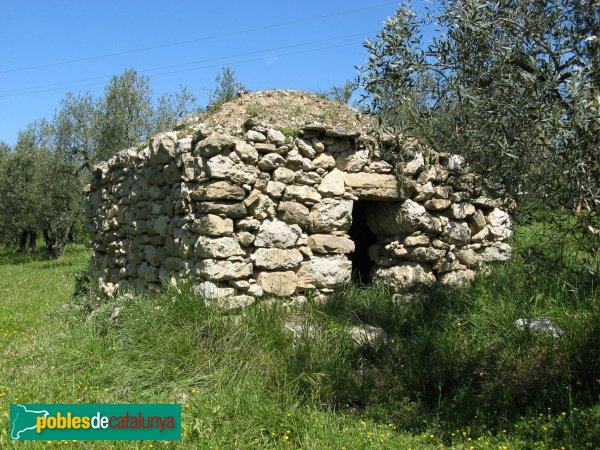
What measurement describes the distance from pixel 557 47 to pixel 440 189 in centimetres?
341

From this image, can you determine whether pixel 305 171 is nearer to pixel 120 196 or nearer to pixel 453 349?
pixel 453 349

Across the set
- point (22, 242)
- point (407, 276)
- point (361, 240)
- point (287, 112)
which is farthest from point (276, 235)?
point (22, 242)

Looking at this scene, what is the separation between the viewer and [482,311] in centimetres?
629

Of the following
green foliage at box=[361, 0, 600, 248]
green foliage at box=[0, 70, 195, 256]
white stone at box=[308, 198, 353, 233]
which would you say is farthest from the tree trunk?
green foliage at box=[361, 0, 600, 248]

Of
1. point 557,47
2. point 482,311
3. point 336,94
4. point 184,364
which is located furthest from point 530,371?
point 336,94

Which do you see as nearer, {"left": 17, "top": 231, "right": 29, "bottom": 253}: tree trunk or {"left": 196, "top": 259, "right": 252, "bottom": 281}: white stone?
{"left": 196, "top": 259, "right": 252, "bottom": 281}: white stone

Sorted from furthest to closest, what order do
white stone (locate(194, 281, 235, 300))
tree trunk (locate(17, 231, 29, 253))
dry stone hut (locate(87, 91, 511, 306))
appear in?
tree trunk (locate(17, 231, 29, 253))
dry stone hut (locate(87, 91, 511, 306))
white stone (locate(194, 281, 235, 300))

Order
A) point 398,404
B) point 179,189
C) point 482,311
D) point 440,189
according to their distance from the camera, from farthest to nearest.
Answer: point 440,189, point 179,189, point 482,311, point 398,404

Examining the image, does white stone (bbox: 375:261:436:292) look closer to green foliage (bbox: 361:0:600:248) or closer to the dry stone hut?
the dry stone hut

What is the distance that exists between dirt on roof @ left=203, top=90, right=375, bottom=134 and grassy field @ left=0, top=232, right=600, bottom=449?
2.29 metres

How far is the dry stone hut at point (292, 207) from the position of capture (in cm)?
641

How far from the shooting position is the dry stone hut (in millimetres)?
6410

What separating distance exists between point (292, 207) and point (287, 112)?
58.4 inches

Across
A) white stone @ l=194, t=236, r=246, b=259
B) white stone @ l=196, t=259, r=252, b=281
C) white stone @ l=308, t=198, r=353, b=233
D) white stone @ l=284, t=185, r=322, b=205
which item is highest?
white stone @ l=284, t=185, r=322, b=205
